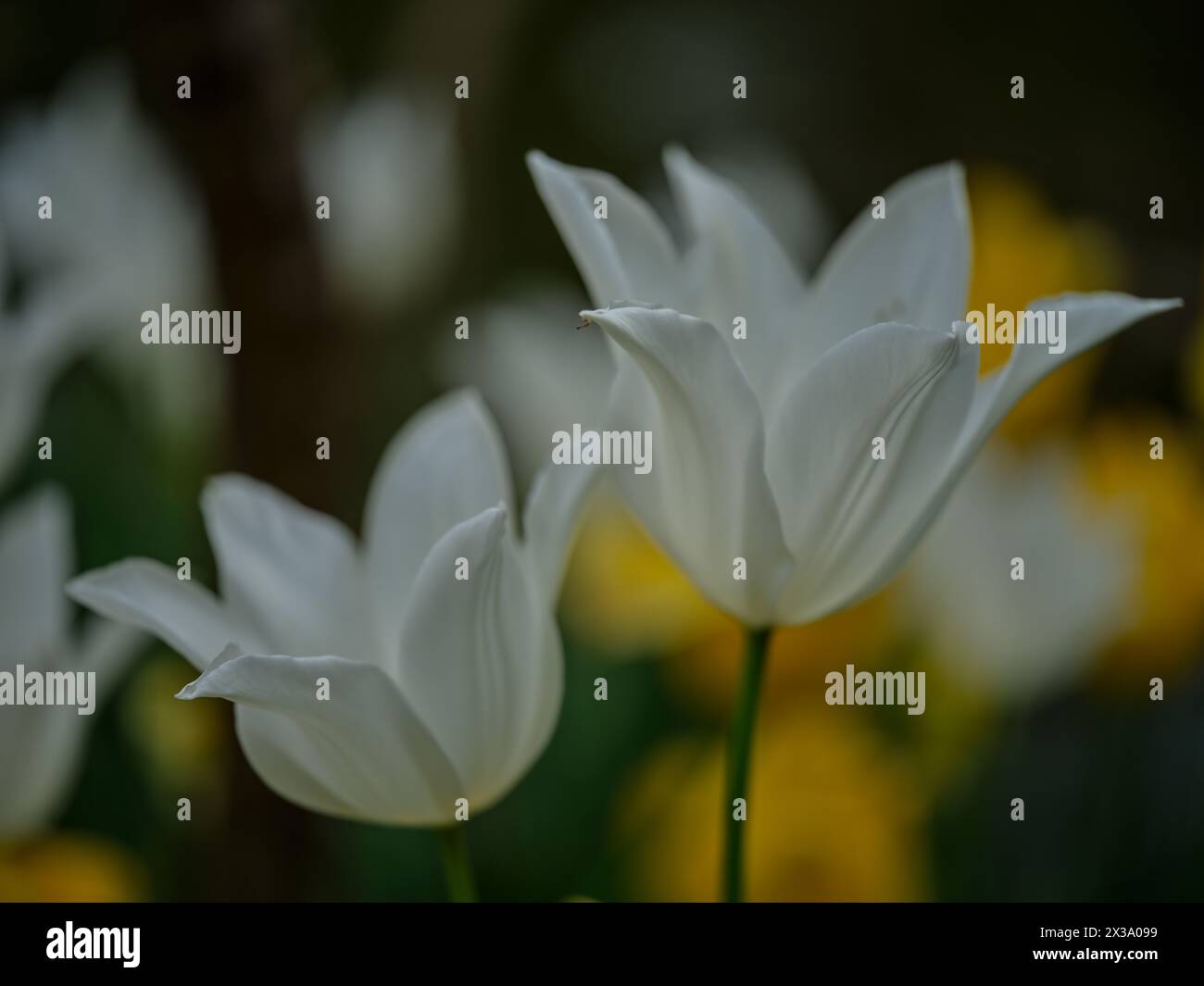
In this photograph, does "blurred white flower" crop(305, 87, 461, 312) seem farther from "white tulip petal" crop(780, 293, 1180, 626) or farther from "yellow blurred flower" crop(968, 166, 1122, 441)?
"white tulip petal" crop(780, 293, 1180, 626)

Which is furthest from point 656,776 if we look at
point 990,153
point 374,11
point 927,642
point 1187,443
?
point 374,11

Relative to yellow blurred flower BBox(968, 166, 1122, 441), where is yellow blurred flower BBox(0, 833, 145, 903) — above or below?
below

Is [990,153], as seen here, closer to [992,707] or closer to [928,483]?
[992,707]

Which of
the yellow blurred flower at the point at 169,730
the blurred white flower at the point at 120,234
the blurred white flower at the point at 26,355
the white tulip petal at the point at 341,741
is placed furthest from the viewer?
the blurred white flower at the point at 120,234

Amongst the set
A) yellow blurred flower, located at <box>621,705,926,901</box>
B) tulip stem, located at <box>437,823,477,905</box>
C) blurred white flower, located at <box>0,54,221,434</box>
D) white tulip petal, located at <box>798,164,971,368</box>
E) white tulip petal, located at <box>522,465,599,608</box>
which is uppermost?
blurred white flower, located at <box>0,54,221,434</box>

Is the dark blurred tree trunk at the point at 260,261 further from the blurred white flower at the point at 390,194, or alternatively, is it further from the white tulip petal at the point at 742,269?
the blurred white flower at the point at 390,194

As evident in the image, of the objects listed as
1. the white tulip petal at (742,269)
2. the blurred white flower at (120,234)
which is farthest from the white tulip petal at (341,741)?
the blurred white flower at (120,234)

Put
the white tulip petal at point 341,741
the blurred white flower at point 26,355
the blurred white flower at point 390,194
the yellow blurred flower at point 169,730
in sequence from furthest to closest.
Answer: the blurred white flower at point 390,194 < the yellow blurred flower at point 169,730 < the blurred white flower at point 26,355 < the white tulip petal at point 341,741

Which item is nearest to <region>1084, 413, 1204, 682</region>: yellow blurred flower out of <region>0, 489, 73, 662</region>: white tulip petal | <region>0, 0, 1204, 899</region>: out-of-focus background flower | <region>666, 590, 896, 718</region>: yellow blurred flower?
<region>0, 0, 1204, 899</region>: out-of-focus background flower
